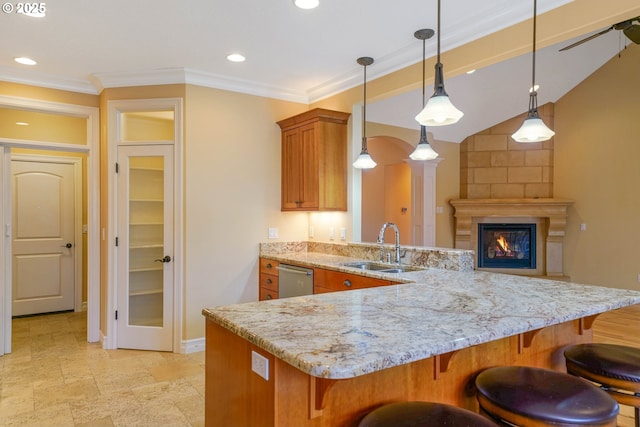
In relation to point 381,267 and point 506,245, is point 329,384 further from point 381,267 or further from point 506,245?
point 506,245

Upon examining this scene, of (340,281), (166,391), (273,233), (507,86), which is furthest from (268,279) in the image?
(507,86)

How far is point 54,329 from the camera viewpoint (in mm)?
4410

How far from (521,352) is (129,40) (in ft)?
11.2

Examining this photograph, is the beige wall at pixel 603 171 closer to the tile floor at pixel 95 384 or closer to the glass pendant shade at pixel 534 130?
the tile floor at pixel 95 384

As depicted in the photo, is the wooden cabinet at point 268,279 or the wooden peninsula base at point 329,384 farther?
the wooden cabinet at point 268,279

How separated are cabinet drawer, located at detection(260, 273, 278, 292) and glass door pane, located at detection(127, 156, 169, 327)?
994 mm

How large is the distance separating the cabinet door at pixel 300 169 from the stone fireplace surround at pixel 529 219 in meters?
3.85

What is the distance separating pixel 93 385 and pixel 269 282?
1.71 meters

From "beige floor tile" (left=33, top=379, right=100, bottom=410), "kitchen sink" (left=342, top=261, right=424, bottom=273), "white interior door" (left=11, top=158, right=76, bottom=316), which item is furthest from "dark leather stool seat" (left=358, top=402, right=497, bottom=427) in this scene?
"white interior door" (left=11, top=158, right=76, bottom=316)

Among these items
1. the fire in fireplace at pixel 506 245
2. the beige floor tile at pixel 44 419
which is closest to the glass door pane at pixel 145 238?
the beige floor tile at pixel 44 419

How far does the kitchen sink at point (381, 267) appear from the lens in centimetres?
317

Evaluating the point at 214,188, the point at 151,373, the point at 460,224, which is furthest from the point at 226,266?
the point at 460,224

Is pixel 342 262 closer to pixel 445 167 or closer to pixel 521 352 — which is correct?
pixel 521 352

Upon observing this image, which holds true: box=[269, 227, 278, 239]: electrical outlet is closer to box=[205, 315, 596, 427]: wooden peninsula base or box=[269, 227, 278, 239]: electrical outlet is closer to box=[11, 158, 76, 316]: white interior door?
box=[205, 315, 596, 427]: wooden peninsula base
